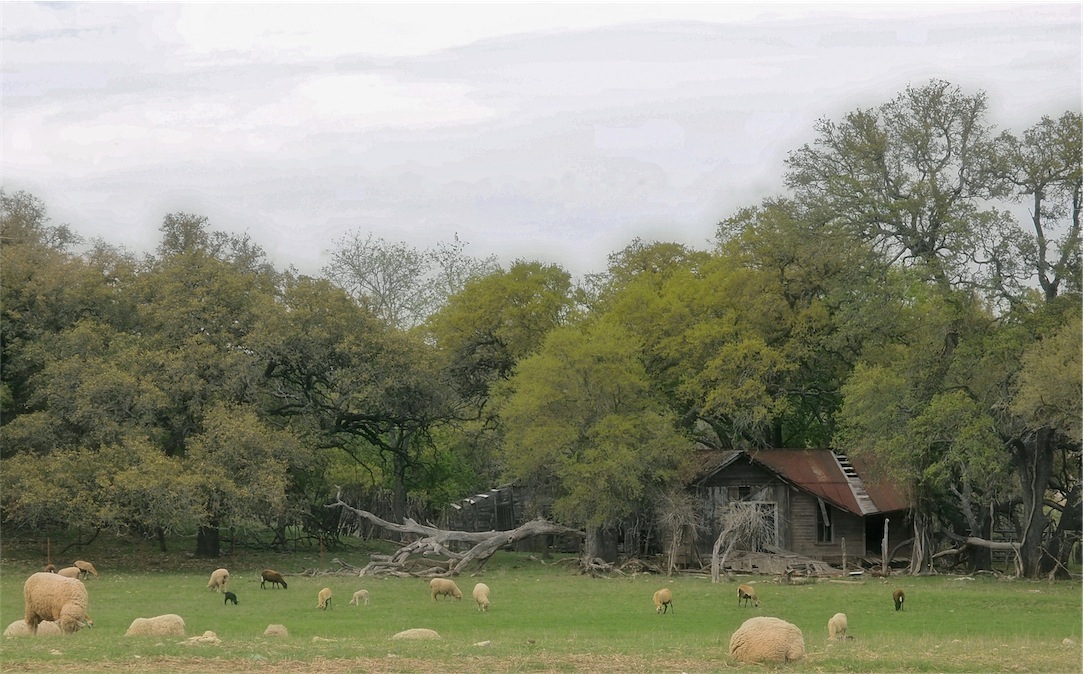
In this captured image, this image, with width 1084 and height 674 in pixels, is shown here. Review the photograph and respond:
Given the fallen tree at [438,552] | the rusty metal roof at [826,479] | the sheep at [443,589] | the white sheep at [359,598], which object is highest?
the rusty metal roof at [826,479]

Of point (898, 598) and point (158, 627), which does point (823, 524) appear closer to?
point (898, 598)

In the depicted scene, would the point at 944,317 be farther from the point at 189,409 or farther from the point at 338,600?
the point at 189,409

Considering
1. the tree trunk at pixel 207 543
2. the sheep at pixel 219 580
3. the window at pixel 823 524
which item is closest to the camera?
the sheep at pixel 219 580

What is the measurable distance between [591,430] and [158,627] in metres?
23.6

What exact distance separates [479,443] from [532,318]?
8.97m

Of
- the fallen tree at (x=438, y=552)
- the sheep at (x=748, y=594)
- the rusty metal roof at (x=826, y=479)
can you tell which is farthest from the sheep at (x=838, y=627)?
the rusty metal roof at (x=826, y=479)

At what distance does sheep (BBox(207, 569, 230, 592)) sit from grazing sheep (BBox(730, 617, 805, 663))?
22.0 metres

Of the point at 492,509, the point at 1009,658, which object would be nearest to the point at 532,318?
the point at 492,509

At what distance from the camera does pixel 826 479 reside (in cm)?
4919

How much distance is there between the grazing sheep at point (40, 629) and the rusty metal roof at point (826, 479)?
97.6ft

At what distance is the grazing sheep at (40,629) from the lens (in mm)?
22369

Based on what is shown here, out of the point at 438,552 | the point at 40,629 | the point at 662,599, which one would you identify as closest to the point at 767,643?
the point at 662,599

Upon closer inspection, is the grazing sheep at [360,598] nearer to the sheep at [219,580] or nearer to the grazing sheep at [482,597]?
the grazing sheep at [482,597]

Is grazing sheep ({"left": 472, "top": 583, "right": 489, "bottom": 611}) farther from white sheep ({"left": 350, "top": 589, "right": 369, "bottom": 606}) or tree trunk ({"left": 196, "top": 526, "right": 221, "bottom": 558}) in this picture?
tree trunk ({"left": 196, "top": 526, "right": 221, "bottom": 558})
